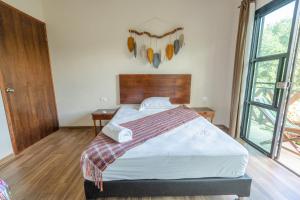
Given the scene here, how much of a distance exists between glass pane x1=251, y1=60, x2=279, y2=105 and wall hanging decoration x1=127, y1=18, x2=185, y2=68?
154 centimetres

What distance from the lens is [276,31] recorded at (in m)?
2.29

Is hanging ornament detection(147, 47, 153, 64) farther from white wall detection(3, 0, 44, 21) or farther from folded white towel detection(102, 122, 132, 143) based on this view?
white wall detection(3, 0, 44, 21)

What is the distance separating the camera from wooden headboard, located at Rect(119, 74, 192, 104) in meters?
3.20

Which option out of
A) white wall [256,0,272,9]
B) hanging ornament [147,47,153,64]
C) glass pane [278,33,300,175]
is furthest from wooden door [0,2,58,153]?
glass pane [278,33,300,175]

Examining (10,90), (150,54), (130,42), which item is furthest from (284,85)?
(10,90)

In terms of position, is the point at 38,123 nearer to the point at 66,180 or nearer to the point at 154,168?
the point at 66,180

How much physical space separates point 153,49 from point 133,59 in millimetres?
493

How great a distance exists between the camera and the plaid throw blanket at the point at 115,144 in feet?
4.26

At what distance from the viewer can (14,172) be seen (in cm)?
193

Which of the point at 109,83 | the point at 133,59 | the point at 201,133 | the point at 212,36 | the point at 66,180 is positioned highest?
the point at 212,36

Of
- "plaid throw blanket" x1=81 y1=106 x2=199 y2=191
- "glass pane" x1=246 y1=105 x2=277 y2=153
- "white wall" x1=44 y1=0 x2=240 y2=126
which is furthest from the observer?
"white wall" x1=44 y1=0 x2=240 y2=126

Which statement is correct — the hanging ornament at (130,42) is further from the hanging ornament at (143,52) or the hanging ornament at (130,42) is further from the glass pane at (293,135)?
the glass pane at (293,135)

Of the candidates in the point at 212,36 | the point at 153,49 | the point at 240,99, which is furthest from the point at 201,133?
the point at 212,36

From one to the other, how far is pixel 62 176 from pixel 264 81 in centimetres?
343
